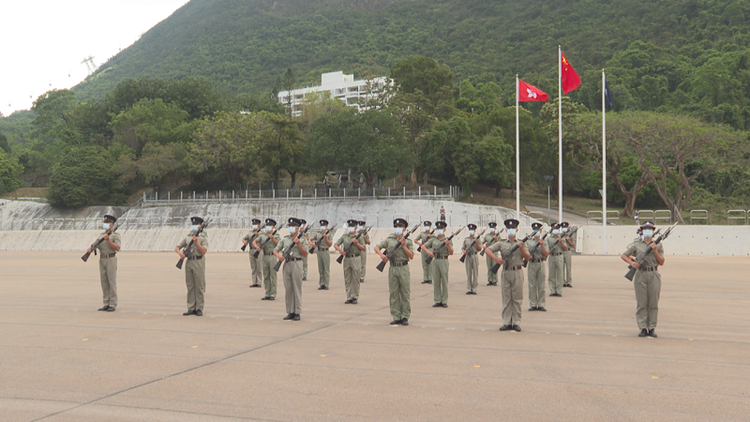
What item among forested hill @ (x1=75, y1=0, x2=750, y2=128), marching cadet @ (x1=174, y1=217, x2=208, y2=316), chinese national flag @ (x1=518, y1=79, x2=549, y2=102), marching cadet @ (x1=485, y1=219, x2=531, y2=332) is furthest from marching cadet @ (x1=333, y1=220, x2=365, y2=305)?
forested hill @ (x1=75, y1=0, x2=750, y2=128)

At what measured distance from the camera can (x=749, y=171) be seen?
50594 mm

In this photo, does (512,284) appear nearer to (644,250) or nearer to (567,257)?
(644,250)

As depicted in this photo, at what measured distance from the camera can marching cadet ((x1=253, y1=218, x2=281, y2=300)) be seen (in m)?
14.8

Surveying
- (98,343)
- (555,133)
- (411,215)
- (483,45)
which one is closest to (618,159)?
(555,133)

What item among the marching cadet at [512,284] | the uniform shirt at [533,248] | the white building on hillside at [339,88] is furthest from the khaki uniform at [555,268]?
the white building on hillside at [339,88]

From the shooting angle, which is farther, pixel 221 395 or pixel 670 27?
pixel 670 27

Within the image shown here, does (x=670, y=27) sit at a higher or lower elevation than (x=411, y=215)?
higher

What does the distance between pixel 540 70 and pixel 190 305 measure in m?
100

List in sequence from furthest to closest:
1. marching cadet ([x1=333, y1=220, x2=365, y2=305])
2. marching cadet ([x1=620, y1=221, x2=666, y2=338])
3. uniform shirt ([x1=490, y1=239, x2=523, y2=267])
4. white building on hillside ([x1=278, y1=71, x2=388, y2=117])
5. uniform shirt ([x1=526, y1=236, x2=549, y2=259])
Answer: white building on hillside ([x1=278, y1=71, x2=388, y2=117]), marching cadet ([x1=333, y1=220, x2=365, y2=305]), uniform shirt ([x1=526, y1=236, x2=549, y2=259]), uniform shirt ([x1=490, y1=239, x2=523, y2=267]), marching cadet ([x1=620, y1=221, x2=666, y2=338])

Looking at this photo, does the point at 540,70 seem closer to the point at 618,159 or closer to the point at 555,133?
the point at 555,133

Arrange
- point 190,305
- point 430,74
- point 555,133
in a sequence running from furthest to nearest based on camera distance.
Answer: point 430,74, point 555,133, point 190,305

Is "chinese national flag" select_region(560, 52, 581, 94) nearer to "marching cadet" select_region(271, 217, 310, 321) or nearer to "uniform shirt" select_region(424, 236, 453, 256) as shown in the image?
"uniform shirt" select_region(424, 236, 453, 256)

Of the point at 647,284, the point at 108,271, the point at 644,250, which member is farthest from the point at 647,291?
the point at 108,271

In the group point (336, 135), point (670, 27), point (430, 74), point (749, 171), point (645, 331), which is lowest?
point (645, 331)
